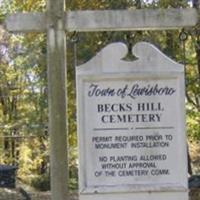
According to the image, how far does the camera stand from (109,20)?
17.1 ft

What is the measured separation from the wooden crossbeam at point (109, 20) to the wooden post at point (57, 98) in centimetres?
8

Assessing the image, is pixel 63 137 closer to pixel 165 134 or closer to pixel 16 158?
pixel 165 134

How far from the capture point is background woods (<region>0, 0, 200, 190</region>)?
12461 mm

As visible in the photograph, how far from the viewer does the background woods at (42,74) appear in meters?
12.5

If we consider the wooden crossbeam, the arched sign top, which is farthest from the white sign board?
the wooden crossbeam

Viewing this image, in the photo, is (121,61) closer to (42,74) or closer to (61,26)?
(61,26)

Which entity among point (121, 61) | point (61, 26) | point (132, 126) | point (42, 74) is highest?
point (42, 74)

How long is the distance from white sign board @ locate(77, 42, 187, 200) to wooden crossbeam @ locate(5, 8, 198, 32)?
330mm

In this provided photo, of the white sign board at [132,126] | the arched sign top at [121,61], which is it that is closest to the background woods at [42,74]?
the arched sign top at [121,61]

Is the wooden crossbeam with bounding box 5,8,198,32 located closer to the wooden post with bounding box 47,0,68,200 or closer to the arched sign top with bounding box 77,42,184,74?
the wooden post with bounding box 47,0,68,200

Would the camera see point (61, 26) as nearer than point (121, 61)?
No

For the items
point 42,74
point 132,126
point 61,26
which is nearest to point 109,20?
point 61,26

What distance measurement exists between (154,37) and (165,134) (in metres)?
8.08

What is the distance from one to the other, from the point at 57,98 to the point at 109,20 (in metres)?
0.81
